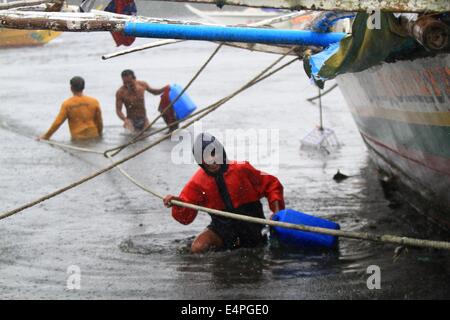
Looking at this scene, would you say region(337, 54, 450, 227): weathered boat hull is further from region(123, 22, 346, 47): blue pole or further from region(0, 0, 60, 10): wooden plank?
region(0, 0, 60, 10): wooden plank

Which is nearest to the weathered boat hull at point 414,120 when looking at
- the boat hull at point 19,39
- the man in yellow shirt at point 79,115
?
the man in yellow shirt at point 79,115

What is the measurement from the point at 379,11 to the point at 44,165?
6741mm

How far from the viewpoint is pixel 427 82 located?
5863 mm

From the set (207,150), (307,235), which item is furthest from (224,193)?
(307,235)

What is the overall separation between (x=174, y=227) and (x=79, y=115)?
458 cm

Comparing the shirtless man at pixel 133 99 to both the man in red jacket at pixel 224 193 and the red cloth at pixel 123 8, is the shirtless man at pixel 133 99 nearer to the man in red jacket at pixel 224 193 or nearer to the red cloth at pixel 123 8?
the red cloth at pixel 123 8

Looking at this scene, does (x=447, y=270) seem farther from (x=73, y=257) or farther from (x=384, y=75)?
(x=73, y=257)

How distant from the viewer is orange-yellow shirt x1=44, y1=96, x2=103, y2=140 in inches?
451

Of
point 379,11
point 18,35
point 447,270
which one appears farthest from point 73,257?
point 18,35

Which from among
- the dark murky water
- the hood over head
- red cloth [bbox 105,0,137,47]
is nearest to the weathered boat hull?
the dark murky water

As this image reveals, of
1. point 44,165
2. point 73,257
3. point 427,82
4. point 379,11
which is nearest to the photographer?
point 379,11

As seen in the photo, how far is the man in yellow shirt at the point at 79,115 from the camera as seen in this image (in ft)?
37.4

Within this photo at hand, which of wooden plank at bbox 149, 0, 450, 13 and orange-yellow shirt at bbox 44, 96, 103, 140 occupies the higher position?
wooden plank at bbox 149, 0, 450, 13
